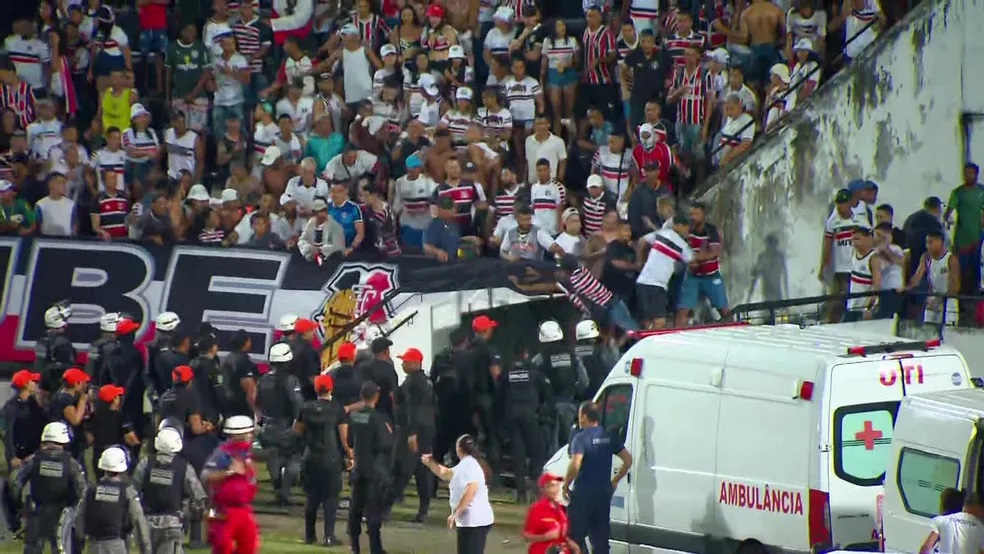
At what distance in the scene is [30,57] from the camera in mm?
26656

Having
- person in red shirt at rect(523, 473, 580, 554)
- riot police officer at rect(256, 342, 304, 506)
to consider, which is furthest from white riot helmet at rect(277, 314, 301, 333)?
person in red shirt at rect(523, 473, 580, 554)

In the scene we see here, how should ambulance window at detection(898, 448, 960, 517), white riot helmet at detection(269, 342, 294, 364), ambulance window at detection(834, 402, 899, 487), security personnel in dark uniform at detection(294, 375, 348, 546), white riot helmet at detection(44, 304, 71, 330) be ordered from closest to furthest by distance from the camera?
1. ambulance window at detection(898, 448, 960, 517)
2. ambulance window at detection(834, 402, 899, 487)
3. security personnel in dark uniform at detection(294, 375, 348, 546)
4. white riot helmet at detection(269, 342, 294, 364)
5. white riot helmet at detection(44, 304, 71, 330)

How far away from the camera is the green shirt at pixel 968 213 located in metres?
19.4

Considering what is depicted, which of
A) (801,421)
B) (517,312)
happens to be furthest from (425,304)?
(801,421)

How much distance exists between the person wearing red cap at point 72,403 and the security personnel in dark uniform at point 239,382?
1.41m

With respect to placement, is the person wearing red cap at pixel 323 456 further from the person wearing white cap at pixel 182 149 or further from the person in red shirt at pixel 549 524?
the person wearing white cap at pixel 182 149

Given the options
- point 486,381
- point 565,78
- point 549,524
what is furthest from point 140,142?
point 549,524

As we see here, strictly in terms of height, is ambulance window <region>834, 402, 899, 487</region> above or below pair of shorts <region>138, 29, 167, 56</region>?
below

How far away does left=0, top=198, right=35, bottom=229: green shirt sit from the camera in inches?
907

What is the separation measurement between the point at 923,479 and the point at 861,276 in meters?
7.27

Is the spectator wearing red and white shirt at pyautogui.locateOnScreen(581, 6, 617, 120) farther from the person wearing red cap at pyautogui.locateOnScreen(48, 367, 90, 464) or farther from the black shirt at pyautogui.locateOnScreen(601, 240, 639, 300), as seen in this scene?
the person wearing red cap at pyautogui.locateOnScreen(48, 367, 90, 464)

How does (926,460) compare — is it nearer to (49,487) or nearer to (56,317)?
(49,487)

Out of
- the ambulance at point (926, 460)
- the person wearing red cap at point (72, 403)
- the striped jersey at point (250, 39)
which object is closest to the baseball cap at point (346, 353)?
the person wearing red cap at point (72, 403)

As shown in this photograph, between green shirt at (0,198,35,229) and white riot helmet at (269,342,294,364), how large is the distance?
560 cm
